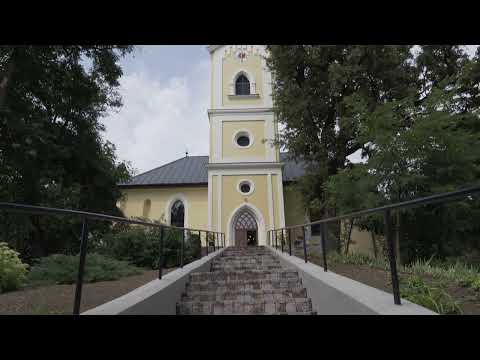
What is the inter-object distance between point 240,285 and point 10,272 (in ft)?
11.3

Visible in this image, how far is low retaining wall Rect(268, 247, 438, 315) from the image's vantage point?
7.74 ft

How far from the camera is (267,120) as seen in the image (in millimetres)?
18016

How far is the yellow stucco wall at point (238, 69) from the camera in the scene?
60.7 feet

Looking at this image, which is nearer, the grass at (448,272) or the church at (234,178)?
the grass at (448,272)

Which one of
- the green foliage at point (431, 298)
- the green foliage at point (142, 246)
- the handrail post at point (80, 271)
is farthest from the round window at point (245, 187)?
the handrail post at point (80, 271)

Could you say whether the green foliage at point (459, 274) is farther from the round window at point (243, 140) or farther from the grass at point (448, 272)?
the round window at point (243, 140)

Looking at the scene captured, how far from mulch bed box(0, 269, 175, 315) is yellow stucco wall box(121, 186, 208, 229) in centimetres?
1410

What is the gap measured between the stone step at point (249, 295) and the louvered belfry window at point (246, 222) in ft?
41.6

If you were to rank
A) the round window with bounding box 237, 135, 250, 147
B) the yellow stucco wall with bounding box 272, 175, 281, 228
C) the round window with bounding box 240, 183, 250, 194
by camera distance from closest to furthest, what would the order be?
the yellow stucco wall with bounding box 272, 175, 281, 228 → the round window with bounding box 240, 183, 250, 194 → the round window with bounding box 237, 135, 250, 147

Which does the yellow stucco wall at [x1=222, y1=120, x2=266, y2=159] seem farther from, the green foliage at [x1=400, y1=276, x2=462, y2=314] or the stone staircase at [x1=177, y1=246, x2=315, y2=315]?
the green foliage at [x1=400, y1=276, x2=462, y2=314]

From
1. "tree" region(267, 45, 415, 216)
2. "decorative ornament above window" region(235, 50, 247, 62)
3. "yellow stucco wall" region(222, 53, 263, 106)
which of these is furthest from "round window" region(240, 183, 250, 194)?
"decorative ornament above window" region(235, 50, 247, 62)

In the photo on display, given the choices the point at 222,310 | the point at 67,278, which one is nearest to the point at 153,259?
the point at 67,278
